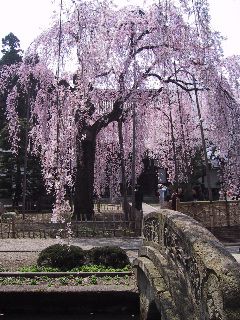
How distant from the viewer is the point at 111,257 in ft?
35.1

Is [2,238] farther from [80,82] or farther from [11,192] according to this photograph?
[11,192]

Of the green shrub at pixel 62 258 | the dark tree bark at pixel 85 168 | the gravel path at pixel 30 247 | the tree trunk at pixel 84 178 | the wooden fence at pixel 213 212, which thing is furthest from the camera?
the tree trunk at pixel 84 178

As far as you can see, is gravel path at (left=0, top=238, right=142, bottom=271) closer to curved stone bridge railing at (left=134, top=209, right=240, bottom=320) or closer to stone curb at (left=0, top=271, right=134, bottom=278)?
stone curb at (left=0, top=271, right=134, bottom=278)

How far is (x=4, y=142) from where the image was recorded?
28641 millimetres

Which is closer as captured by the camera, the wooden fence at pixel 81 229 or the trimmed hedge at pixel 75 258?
the trimmed hedge at pixel 75 258

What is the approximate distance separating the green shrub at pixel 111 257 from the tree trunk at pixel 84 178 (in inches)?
338

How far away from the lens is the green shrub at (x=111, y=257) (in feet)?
35.1

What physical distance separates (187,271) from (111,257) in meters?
5.90

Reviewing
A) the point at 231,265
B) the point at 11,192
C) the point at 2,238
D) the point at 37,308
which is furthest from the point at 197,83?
the point at 11,192

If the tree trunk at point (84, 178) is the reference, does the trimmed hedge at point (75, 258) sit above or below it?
below

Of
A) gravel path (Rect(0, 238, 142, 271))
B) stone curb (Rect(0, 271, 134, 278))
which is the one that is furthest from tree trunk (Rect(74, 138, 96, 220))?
stone curb (Rect(0, 271, 134, 278))

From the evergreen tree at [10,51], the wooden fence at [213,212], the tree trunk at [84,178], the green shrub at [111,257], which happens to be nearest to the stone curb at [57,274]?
the green shrub at [111,257]

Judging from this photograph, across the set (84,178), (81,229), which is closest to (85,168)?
(84,178)

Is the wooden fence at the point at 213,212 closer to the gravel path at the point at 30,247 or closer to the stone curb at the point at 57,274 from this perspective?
the gravel path at the point at 30,247
